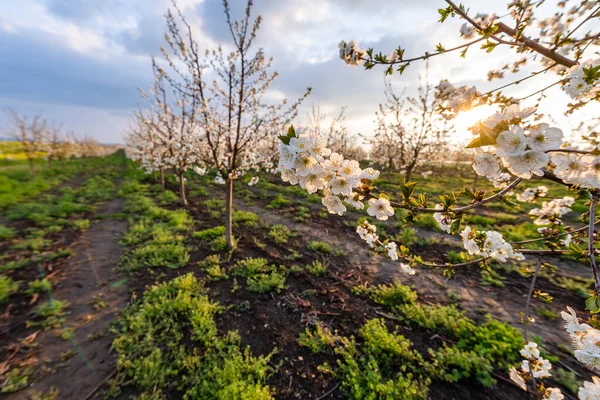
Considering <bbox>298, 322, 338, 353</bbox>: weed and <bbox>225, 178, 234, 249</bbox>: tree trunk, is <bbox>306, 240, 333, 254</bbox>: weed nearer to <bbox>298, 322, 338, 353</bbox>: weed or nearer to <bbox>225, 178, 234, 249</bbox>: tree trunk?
<bbox>225, 178, 234, 249</bbox>: tree trunk

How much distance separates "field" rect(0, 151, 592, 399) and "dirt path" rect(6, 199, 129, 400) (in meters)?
0.02

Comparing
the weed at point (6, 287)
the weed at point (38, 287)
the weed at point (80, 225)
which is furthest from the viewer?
the weed at point (80, 225)

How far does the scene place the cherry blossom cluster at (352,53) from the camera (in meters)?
2.27

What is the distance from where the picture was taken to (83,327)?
11.8 ft

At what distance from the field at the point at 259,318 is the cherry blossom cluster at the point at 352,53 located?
1.76 metres

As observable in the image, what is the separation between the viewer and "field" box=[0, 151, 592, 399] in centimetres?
276

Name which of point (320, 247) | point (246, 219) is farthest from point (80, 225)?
point (320, 247)

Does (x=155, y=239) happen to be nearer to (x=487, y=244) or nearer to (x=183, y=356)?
(x=183, y=356)

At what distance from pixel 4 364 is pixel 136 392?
195cm

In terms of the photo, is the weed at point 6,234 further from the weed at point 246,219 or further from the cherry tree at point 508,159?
the cherry tree at point 508,159

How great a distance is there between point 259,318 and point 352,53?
403cm

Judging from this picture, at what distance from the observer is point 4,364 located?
2.94 metres

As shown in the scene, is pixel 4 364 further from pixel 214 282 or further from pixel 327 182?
pixel 327 182

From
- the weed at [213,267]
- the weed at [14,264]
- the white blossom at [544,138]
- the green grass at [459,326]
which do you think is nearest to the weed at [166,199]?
the weed at [14,264]
